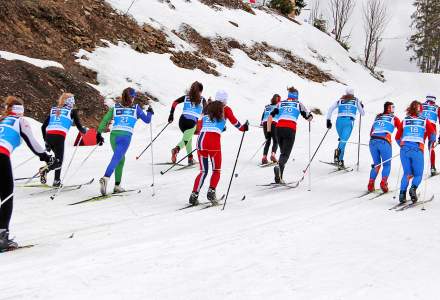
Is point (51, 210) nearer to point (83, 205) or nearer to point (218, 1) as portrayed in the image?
point (83, 205)

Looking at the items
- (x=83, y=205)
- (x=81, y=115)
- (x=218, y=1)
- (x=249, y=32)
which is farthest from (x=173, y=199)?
(x=218, y=1)

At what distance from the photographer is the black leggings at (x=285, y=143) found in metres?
10.2

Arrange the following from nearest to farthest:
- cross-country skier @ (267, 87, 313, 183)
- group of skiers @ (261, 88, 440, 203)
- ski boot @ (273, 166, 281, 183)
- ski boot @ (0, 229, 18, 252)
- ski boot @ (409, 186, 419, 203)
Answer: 1. ski boot @ (0, 229, 18, 252)
2. ski boot @ (409, 186, 419, 203)
3. group of skiers @ (261, 88, 440, 203)
4. ski boot @ (273, 166, 281, 183)
5. cross-country skier @ (267, 87, 313, 183)

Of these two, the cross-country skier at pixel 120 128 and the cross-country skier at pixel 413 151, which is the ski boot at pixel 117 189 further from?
the cross-country skier at pixel 413 151

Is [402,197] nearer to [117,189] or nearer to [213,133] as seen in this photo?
[213,133]


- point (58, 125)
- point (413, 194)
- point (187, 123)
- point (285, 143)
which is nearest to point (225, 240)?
point (413, 194)

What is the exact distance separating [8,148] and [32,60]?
12.1 meters

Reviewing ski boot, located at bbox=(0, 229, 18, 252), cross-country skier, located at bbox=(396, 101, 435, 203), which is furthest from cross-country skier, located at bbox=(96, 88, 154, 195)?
cross-country skier, located at bbox=(396, 101, 435, 203)

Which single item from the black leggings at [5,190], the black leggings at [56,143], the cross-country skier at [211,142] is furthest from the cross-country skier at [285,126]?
the black leggings at [5,190]

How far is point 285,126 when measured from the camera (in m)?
10.4

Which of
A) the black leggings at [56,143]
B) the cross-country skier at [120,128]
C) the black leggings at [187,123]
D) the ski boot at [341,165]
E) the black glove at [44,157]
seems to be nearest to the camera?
the black glove at [44,157]

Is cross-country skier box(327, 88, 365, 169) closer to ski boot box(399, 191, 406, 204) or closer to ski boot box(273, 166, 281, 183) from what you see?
ski boot box(273, 166, 281, 183)

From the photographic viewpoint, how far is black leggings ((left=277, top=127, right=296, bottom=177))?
33.5 feet

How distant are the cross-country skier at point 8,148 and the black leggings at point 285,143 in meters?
5.44
